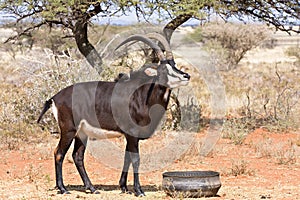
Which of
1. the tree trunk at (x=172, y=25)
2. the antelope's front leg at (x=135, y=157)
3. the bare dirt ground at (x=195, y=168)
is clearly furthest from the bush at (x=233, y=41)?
the antelope's front leg at (x=135, y=157)

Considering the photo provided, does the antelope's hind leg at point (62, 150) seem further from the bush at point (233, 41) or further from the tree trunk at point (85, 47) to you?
the bush at point (233, 41)

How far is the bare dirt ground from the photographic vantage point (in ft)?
25.7

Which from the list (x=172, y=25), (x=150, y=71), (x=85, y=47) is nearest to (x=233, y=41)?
(x=172, y=25)

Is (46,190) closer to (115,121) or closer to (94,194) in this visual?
(94,194)

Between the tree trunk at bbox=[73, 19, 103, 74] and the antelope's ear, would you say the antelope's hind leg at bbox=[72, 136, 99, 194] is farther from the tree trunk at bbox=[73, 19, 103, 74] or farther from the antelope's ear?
the tree trunk at bbox=[73, 19, 103, 74]

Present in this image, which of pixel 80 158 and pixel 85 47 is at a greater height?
pixel 85 47

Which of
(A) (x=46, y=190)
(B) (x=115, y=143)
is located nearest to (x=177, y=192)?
(A) (x=46, y=190)

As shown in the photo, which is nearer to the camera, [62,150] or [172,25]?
[62,150]

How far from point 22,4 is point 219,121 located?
222 inches

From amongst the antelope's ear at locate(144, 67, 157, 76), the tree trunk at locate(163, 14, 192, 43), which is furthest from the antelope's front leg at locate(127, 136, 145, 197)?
the tree trunk at locate(163, 14, 192, 43)

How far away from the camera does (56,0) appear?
12.0 m

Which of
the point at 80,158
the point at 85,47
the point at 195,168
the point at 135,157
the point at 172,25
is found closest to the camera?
the point at 135,157

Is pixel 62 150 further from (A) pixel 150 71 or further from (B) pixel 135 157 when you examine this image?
(A) pixel 150 71

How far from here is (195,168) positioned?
10.0 m
